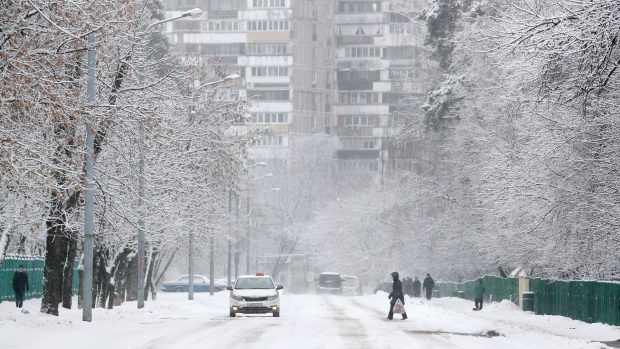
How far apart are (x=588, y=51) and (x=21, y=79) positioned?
9887 mm

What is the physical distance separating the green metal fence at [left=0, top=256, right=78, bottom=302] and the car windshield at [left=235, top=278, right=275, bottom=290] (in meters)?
8.27

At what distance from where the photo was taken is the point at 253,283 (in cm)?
4556

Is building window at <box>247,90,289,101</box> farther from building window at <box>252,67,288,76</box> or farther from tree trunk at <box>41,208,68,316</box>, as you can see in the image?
tree trunk at <box>41,208,68,316</box>

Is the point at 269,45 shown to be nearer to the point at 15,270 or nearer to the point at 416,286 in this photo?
the point at 416,286

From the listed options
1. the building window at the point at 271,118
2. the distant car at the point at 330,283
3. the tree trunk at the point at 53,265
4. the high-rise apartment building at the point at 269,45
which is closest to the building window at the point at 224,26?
the high-rise apartment building at the point at 269,45

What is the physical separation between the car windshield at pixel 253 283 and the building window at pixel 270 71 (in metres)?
131

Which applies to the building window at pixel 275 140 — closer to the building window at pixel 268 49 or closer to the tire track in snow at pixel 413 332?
the building window at pixel 268 49

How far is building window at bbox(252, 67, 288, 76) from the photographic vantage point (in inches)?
6896

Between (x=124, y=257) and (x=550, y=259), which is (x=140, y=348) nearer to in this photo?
(x=550, y=259)

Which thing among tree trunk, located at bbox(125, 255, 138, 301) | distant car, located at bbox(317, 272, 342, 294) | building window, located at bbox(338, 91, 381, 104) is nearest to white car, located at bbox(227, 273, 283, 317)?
tree trunk, located at bbox(125, 255, 138, 301)

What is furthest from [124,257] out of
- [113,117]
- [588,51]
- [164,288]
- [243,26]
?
[243,26]

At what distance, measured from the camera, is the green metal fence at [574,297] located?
35531mm

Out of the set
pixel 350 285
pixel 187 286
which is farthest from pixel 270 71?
pixel 187 286

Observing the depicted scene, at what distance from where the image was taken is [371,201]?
4660 inches
